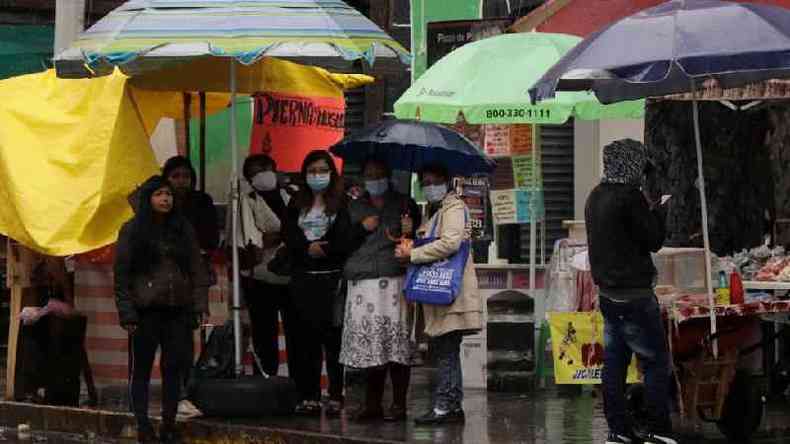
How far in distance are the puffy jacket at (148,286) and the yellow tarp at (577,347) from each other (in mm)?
3173

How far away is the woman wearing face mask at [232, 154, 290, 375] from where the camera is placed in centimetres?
1435

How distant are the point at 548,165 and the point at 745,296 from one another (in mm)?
8143

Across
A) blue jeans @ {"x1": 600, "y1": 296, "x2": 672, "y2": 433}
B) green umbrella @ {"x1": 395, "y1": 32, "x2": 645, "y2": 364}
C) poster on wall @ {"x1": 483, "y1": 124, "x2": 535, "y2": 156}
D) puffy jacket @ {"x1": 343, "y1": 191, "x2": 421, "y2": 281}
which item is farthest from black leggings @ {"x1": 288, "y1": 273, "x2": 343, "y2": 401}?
poster on wall @ {"x1": 483, "y1": 124, "x2": 535, "y2": 156}

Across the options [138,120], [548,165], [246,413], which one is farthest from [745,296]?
[548,165]

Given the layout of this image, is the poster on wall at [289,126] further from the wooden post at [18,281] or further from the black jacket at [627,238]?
the black jacket at [627,238]

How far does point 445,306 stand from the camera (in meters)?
13.1

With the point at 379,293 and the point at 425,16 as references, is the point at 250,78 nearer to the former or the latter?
the point at 379,293

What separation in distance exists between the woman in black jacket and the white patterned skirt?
1041mm

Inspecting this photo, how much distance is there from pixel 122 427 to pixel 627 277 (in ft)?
15.0

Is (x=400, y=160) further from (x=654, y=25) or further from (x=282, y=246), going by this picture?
(x=654, y=25)

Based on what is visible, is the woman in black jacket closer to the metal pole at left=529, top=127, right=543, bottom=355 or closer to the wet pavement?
the wet pavement

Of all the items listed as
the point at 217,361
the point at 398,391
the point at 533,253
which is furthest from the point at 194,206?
the point at 533,253

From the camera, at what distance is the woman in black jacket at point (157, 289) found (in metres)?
13.1

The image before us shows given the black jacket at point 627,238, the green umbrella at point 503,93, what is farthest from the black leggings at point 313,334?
the black jacket at point 627,238
